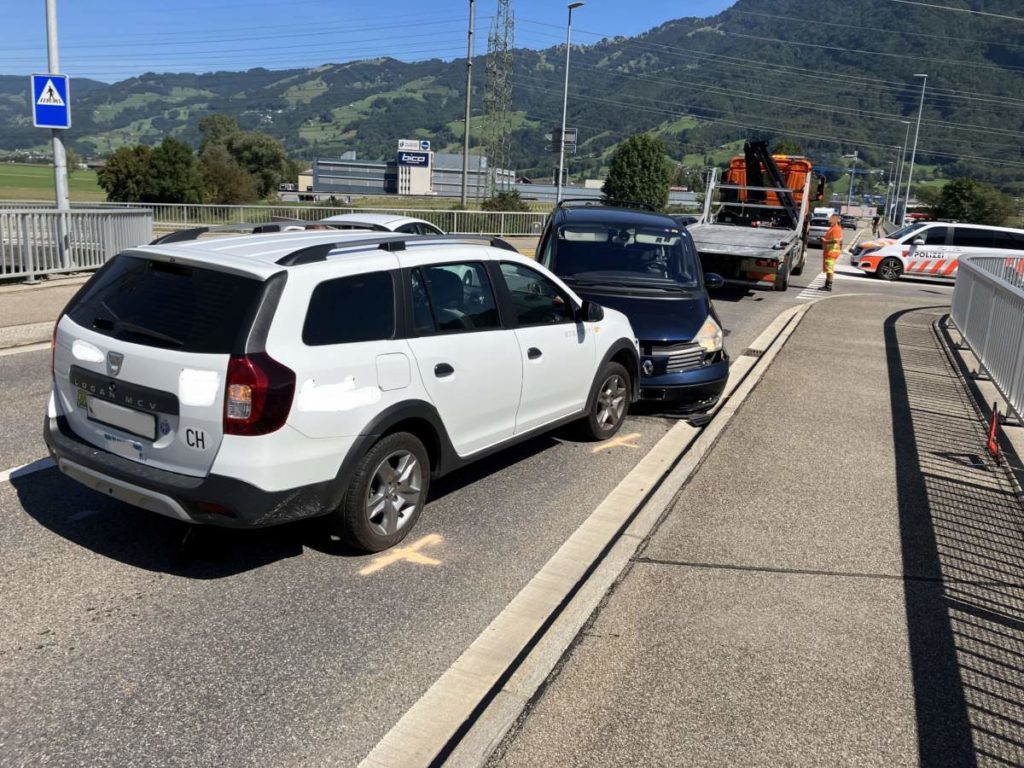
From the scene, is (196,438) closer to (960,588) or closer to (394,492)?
(394,492)

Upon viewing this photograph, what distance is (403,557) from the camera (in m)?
4.55

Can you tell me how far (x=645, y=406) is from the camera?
804 cm

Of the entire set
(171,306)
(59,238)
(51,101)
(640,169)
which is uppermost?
(640,169)

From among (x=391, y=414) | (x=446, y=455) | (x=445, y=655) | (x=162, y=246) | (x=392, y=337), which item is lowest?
(x=445, y=655)

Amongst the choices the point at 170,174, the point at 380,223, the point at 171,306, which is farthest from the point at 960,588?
the point at 170,174

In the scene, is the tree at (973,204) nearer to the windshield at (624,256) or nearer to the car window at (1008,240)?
the car window at (1008,240)

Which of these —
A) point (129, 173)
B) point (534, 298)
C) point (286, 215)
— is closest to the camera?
point (534, 298)

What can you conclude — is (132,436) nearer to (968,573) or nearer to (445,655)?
(445,655)

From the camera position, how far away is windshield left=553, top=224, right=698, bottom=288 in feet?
28.2

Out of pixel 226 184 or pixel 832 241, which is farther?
pixel 226 184

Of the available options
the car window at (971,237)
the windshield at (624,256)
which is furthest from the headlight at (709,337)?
the car window at (971,237)

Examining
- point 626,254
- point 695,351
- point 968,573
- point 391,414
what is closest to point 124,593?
point 391,414

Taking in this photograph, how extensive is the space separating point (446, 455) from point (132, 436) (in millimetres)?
1656

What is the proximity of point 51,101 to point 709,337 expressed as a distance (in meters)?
11.3
